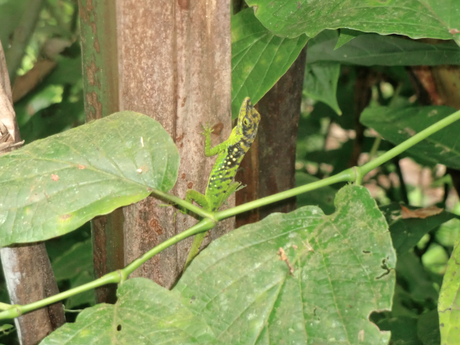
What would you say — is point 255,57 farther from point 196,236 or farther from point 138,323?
point 138,323

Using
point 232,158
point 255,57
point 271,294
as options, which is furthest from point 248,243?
point 232,158

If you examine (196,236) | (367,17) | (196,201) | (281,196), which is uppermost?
(367,17)

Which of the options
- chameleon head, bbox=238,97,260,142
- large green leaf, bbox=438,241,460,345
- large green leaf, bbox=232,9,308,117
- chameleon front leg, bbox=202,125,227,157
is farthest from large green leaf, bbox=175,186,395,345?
chameleon head, bbox=238,97,260,142

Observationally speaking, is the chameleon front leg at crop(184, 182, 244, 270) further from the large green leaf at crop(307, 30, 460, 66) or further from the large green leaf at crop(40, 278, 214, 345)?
the large green leaf at crop(307, 30, 460, 66)

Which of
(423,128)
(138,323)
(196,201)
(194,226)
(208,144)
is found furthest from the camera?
(423,128)

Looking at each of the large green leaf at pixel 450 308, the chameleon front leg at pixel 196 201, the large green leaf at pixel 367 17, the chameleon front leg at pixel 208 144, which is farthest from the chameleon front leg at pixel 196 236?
the large green leaf at pixel 450 308

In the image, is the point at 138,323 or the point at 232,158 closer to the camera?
the point at 138,323

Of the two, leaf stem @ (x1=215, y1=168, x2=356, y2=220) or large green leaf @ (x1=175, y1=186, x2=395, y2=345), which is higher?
leaf stem @ (x1=215, y1=168, x2=356, y2=220)
